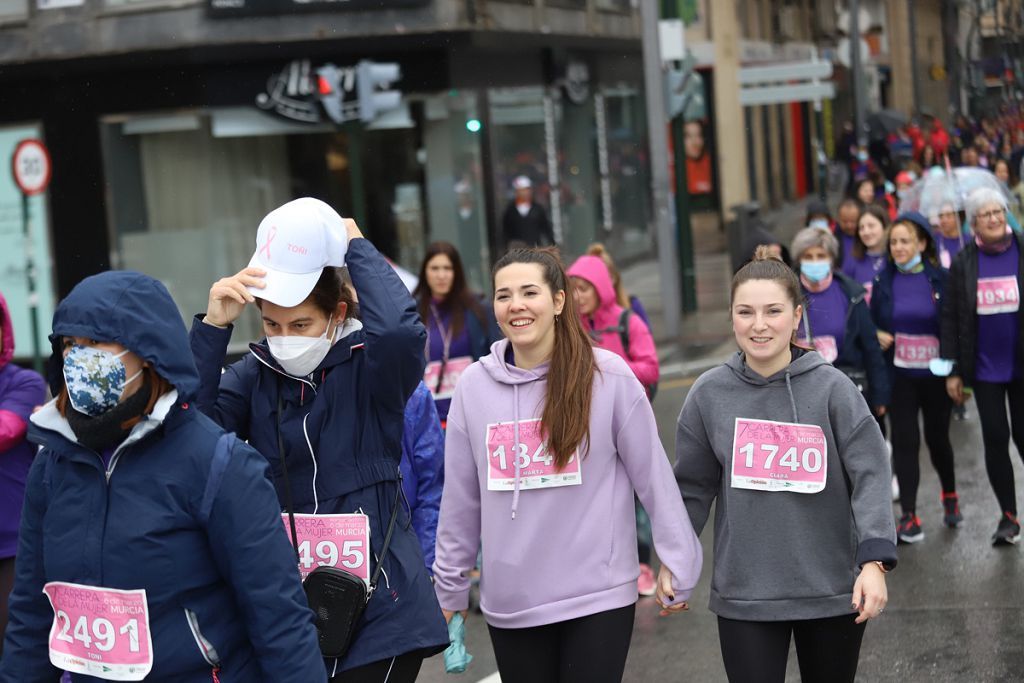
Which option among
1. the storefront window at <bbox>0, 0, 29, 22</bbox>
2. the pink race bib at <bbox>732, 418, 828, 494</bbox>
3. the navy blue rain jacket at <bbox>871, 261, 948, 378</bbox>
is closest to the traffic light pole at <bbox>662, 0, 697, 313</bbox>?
the storefront window at <bbox>0, 0, 29, 22</bbox>

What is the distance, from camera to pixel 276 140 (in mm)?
19875

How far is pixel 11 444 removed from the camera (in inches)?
219

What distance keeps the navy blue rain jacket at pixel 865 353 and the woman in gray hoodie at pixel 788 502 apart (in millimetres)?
3639

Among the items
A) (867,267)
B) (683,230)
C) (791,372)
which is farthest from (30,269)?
(791,372)

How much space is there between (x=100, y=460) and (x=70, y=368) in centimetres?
20

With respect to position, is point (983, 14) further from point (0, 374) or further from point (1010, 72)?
point (0, 374)

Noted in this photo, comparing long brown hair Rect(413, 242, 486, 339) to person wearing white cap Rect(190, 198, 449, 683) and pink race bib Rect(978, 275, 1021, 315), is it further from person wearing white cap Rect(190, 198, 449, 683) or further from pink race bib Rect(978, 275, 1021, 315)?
person wearing white cap Rect(190, 198, 449, 683)

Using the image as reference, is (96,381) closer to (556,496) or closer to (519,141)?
(556,496)

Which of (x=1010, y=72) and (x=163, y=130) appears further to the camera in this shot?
(x=1010, y=72)

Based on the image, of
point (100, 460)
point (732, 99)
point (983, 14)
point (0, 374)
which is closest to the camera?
point (100, 460)

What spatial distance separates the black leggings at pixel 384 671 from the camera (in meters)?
3.87

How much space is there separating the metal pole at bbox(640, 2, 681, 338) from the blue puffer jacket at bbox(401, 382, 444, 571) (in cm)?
1385

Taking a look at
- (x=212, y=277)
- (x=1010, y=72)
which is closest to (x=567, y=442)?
(x=212, y=277)

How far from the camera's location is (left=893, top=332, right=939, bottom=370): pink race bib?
28.2ft
